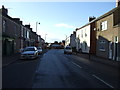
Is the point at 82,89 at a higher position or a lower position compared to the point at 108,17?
lower

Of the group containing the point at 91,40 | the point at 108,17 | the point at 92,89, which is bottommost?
the point at 92,89

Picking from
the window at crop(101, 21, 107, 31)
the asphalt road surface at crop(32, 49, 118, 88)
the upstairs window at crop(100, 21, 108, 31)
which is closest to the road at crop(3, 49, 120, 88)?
the asphalt road surface at crop(32, 49, 118, 88)

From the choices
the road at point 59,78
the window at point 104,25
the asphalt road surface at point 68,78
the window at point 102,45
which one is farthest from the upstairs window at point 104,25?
the asphalt road surface at point 68,78

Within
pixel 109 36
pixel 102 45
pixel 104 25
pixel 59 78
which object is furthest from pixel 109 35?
pixel 59 78

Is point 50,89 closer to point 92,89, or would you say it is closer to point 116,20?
point 92,89

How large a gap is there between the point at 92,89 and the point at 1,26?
22.6m

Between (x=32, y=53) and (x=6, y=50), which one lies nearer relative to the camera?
(x=32, y=53)

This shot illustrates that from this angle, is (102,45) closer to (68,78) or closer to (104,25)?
(104,25)

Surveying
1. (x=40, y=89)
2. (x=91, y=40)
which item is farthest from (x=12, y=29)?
(x=40, y=89)

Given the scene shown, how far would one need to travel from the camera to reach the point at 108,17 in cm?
2808

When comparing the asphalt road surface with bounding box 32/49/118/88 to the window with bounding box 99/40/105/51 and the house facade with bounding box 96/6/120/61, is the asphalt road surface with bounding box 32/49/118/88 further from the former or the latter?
the window with bounding box 99/40/105/51

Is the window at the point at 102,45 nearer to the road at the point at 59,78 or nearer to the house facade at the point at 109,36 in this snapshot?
the house facade at the point at 109,36

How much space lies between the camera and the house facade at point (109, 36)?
2478cm

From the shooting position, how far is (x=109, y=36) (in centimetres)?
2720
